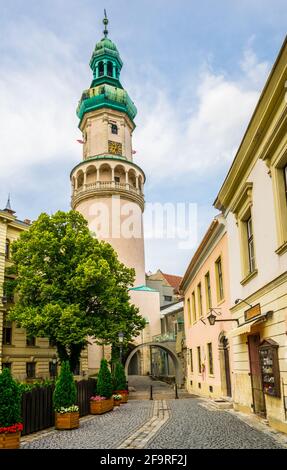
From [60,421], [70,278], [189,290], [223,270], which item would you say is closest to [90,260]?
[70,278]

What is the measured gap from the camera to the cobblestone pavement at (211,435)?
29.9 feet

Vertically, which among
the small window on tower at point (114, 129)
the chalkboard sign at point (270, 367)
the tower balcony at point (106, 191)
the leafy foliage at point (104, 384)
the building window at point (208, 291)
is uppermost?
the small window on tower at point (114, 129)

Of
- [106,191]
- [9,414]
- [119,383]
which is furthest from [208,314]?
[106,191]

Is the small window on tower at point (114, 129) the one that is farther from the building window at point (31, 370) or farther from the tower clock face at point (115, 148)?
the building window at point (31, 370)

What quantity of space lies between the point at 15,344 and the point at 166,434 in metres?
22.3

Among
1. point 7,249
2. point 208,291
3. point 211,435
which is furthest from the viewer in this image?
point 7,249

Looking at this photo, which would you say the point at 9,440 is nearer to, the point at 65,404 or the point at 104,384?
the point at 65,404

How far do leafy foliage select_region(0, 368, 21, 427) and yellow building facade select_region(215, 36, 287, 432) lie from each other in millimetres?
5864

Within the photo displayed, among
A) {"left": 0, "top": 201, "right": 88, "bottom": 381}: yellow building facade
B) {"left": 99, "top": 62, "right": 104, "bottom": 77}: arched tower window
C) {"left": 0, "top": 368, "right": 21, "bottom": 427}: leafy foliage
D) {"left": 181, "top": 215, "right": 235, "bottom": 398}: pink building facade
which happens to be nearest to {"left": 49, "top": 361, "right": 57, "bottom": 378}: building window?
{"left": 0, "top": 201, "right": 88, "bottom": 381}: yellow building facade

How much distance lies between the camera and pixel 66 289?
26781 mm

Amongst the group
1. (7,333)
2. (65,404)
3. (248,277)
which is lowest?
(65,404)

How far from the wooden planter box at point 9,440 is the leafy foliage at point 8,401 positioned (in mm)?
→ 203

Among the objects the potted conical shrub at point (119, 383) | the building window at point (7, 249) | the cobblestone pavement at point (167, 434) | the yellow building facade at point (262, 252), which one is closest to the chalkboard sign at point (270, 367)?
the yellow building facade at point (262, 252)
